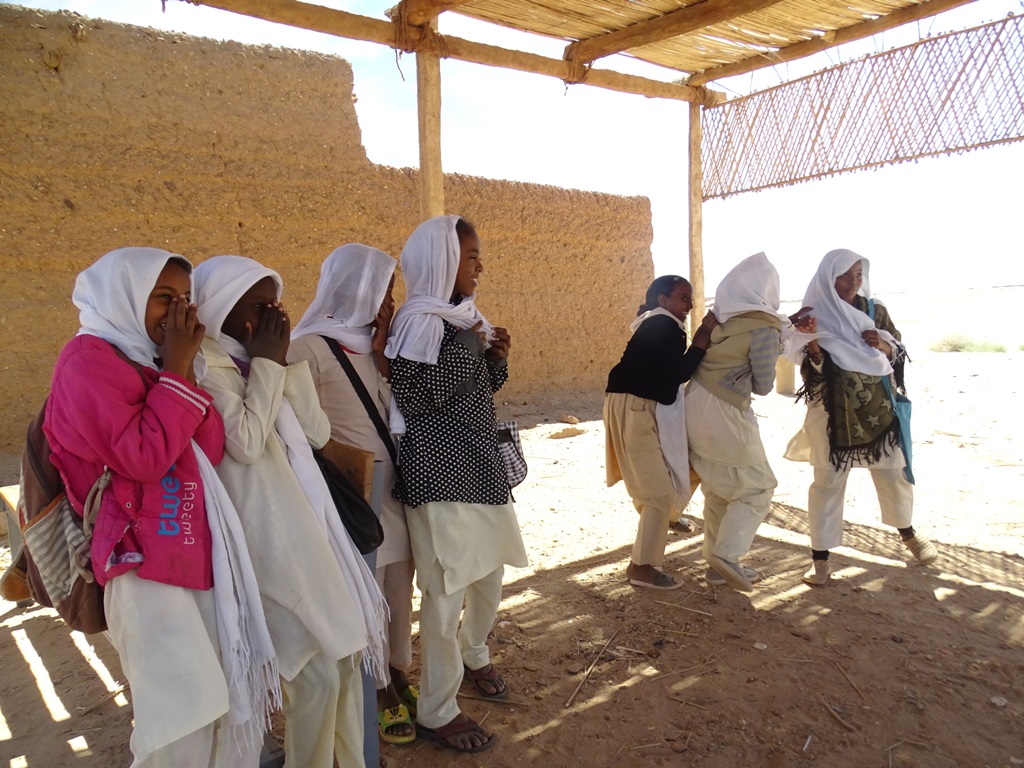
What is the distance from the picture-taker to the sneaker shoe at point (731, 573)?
12.3 ft

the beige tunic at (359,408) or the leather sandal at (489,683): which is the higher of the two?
the beige tunic at (359,408)

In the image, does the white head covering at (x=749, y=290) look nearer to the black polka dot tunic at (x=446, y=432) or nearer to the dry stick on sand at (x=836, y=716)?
the black polka dot tunic at (x=446, y=432)

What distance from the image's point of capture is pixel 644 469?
3.92m

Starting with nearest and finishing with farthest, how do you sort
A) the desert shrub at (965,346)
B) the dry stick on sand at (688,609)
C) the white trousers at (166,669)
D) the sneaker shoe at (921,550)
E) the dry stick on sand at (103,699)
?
1. the white trousers at (166,669)
2. the dry stick on sand at (103,699)
3. the dry stick on sand at (688,609)
4. the sneaker shoe at (921,550)
5. the desert shrub at (965,346)

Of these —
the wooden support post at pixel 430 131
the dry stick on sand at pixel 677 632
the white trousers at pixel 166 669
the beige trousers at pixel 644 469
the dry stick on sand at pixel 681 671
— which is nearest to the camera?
the white trousers at pixel 166 669

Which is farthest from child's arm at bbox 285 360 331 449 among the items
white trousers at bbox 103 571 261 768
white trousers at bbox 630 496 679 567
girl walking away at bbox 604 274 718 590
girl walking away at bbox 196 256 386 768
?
white trousers at bbox 630 496 679 567

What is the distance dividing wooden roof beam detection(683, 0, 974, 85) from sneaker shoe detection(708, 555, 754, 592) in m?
3.83

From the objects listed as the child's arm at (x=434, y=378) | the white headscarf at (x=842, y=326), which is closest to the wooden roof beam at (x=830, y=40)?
the white headscarf at (x=842, y=326)

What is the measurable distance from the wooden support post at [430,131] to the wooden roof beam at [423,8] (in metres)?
0.21

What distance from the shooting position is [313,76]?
281 inches

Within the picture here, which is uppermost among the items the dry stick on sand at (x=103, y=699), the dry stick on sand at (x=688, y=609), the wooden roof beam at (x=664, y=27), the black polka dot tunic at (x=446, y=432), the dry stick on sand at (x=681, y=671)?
the wooden roof beam at (x=664, y=27)

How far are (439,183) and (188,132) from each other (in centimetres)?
296

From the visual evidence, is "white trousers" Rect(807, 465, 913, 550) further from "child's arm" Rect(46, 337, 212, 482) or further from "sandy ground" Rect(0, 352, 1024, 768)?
"child's arm" Rect(46, 337, 212, 482)

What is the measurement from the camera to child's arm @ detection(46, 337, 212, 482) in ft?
5.41
